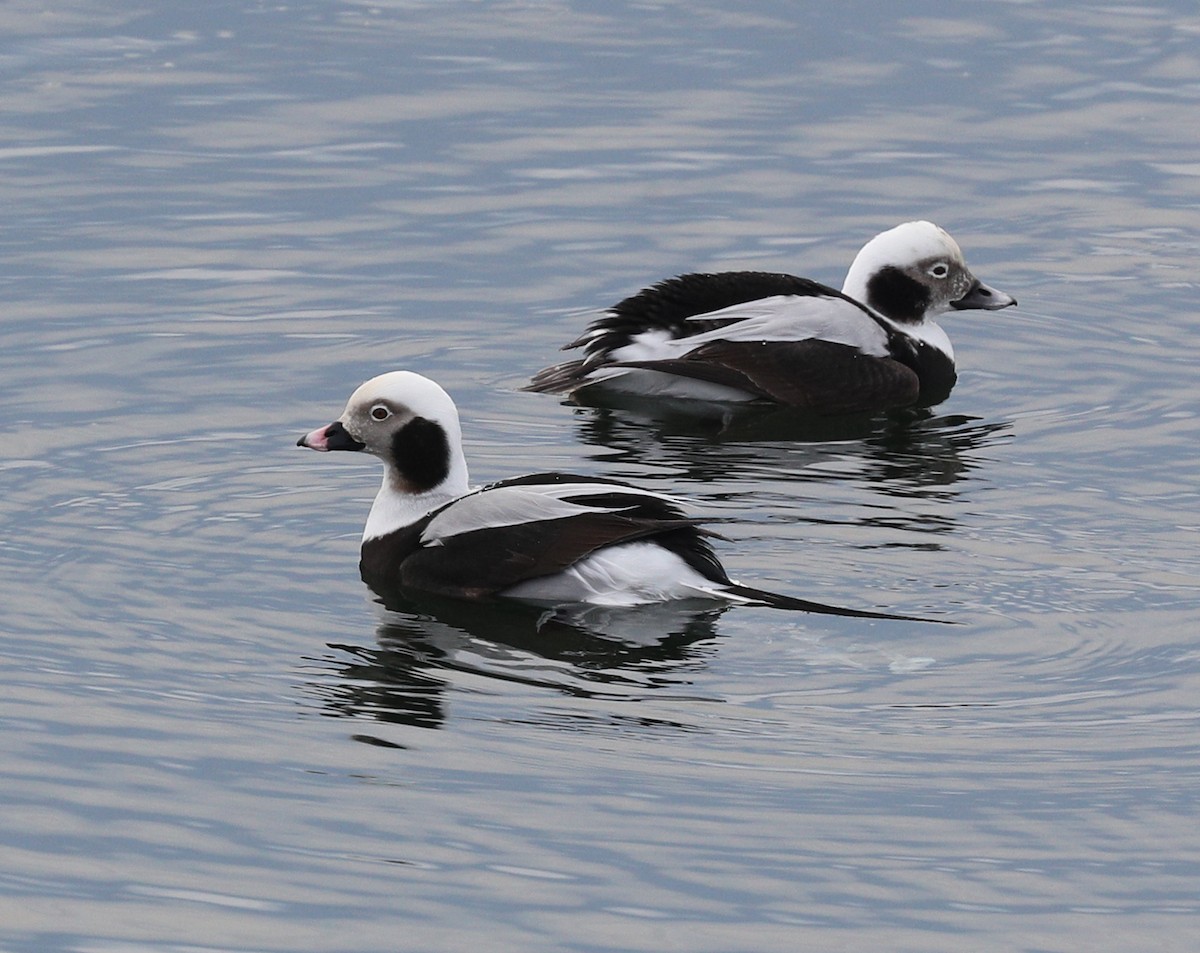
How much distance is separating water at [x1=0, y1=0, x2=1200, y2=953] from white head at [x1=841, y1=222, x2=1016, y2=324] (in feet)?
1.49

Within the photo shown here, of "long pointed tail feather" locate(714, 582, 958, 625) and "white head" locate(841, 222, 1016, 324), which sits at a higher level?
"white head" locate(841, 222, 1016, 324)

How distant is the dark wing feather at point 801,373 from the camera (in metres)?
13.4

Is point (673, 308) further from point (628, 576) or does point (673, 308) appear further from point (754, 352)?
point (628, 576)

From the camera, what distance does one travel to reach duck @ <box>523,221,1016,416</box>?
1347cm

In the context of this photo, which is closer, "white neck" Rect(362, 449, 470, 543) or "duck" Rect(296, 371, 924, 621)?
"duck" Rect(296, 371, 924, 621)

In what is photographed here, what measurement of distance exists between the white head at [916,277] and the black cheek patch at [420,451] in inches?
173

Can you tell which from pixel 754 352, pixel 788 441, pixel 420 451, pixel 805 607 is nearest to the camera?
pixel 805 607

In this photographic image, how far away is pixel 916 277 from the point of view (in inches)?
561

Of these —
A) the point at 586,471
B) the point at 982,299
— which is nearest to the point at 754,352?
the point at 982,299

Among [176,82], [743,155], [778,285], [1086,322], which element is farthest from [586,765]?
[176,82]

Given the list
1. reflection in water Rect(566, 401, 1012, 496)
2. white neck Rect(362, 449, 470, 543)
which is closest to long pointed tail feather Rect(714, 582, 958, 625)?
white neck Rect(362, 449, 470, 543)

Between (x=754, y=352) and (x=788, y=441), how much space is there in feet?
2.48

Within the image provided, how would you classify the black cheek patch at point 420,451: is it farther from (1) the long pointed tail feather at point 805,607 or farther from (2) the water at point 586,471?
(1) the long pointed tail feather at point 805,607

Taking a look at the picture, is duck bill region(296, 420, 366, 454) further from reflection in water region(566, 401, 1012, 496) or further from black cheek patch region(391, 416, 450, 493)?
reflection in water region(566, 401, 1012, 496)
